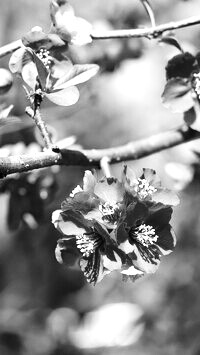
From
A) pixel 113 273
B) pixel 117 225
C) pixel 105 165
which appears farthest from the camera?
pixel 113 273

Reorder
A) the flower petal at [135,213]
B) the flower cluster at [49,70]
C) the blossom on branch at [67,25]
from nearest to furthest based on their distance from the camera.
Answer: the flower petal at [135,213], the flower cluster at [49,70], the blossom on branch at [67,25]

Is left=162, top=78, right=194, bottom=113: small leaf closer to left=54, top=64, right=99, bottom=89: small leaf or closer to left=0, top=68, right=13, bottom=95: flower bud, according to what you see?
left=54, top=64, right=99, bottom=89: small leaf

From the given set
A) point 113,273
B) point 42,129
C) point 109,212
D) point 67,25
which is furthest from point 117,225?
point 113,273

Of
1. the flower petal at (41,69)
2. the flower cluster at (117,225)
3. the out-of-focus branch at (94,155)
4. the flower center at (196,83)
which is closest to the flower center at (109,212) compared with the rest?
the flower cluster at (117,225)

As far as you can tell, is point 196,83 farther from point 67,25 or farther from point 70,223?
point 70,223

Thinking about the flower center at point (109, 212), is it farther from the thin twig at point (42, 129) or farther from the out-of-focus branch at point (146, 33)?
the out-of-focus branch at point (146, 33)

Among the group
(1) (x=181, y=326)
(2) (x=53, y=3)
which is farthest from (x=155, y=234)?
(1) (x=181, y=326)

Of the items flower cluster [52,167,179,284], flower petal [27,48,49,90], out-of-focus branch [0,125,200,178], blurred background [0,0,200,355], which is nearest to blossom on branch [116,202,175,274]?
flower cluster [52,167,179,284]
